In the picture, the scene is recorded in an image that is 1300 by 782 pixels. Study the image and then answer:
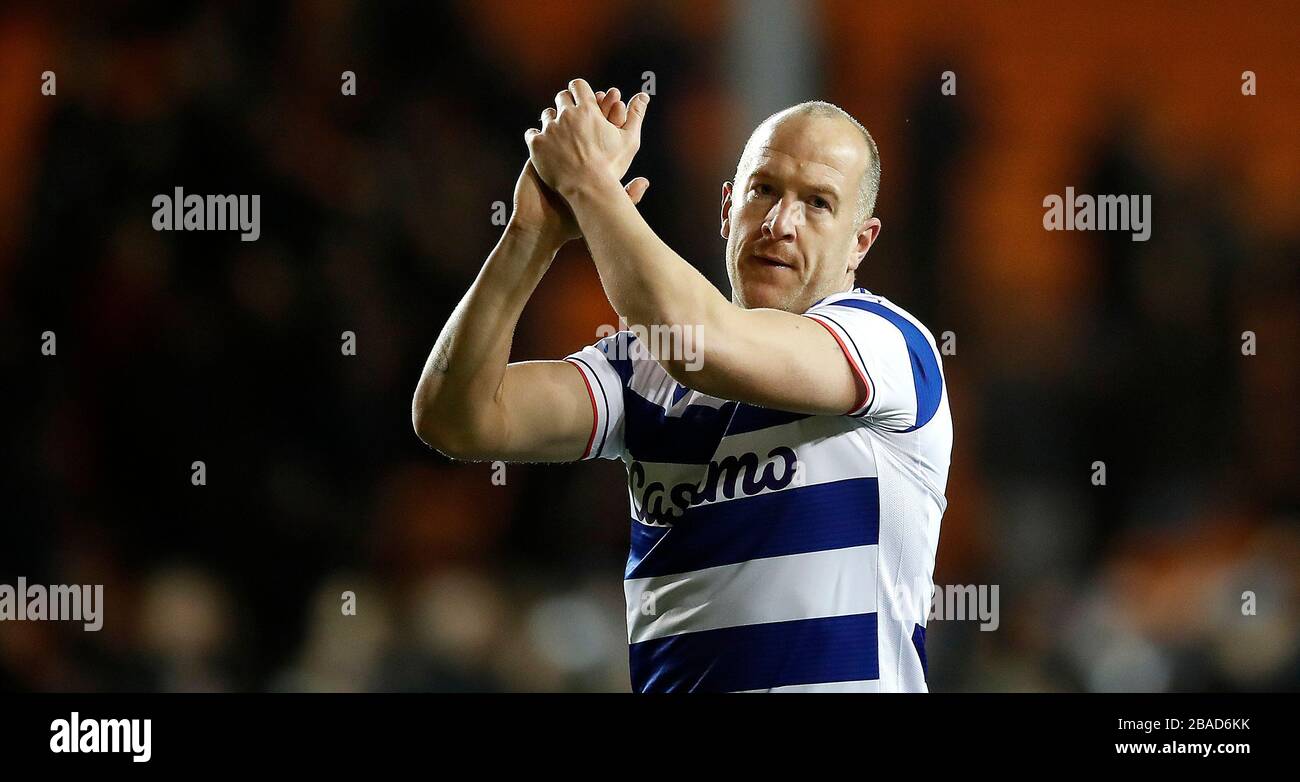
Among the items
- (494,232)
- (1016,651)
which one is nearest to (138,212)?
(494,232)

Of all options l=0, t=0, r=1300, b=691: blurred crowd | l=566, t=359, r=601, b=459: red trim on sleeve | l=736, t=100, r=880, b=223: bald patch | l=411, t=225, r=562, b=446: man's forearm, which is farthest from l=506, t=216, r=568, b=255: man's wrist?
l=0, t=0, r=1300, b=691: blurred crowd

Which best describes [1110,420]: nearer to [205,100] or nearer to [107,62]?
[205,100]

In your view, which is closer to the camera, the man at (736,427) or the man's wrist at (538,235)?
the man at (736,427)

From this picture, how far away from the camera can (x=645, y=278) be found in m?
1.49

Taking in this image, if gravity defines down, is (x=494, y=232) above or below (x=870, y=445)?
above

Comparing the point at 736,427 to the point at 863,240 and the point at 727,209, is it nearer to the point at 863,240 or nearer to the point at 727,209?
the point at 863,240

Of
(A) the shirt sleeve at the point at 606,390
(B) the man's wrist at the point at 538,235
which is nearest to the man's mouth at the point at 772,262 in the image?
(A) the shirt sleeve at the point at 606,390

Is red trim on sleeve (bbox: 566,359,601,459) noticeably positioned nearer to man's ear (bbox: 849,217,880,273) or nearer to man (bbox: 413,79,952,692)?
man (bbox: 413,79,952,692)

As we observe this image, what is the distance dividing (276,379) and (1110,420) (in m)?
2.59

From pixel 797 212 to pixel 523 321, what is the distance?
6.89 ft

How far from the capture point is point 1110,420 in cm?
398

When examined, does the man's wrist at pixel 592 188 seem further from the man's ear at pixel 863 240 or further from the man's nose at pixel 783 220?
the man's ear at pixel 863 240

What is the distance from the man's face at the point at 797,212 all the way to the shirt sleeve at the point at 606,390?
209 mm

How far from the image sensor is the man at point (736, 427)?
5.09 feet
